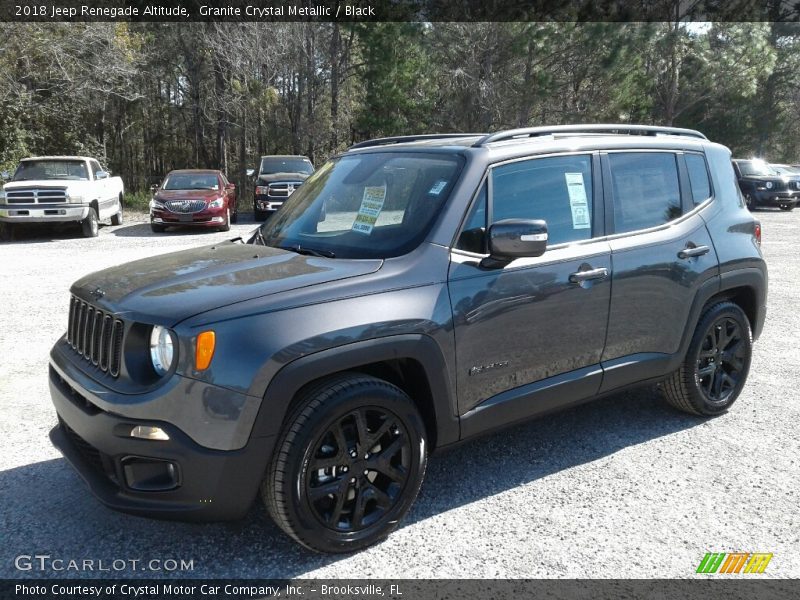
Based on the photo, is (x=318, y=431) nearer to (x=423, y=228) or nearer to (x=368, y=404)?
(x=368, y=404)

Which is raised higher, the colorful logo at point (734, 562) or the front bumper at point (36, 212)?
the front bumper at point (36, 212)

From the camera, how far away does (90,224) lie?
15492mm

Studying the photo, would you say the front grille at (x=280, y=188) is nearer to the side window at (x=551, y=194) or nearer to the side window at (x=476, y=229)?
the side window at (x=551, y=194)

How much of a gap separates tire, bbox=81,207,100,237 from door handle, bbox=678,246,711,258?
14146 millimetres

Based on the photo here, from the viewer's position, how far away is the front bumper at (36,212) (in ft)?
48.2

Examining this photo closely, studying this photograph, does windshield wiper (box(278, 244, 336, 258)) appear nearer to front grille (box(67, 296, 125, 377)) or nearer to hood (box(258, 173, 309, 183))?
front grille (box(67, 296, 125, 377))

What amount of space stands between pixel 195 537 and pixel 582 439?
239 centimetres

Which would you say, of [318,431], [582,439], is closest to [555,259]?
[582,439]

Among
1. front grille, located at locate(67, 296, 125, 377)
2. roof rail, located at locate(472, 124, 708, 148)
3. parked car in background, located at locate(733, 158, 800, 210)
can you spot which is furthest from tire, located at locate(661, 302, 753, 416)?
parked car in background, located at locate(733, 158, 800, 210)

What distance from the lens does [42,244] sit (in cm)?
1459

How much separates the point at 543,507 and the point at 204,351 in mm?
1885

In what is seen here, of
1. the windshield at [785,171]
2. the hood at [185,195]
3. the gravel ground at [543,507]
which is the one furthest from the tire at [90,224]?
the windshield at [785,171]

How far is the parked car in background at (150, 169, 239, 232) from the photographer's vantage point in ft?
53.6

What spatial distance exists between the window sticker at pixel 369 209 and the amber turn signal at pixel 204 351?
1.13m
